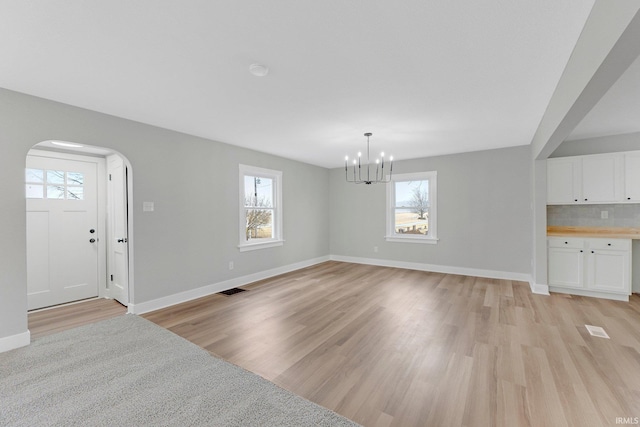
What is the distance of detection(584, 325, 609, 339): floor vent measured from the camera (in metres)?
2.81

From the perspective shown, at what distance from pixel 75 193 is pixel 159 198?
155 centimetres

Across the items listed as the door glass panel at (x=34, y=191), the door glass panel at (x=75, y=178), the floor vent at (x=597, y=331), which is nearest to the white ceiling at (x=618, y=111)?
the floor vent at (x=597, y=331)

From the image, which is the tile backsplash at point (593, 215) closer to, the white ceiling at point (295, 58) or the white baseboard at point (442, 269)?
the white baseboard at point (442, 269)

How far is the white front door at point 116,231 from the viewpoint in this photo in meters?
3.98

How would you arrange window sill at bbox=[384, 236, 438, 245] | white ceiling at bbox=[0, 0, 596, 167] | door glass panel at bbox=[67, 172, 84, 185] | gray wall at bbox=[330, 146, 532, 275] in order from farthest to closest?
window sill at bbox=[384, 236, 438, 245]
gray wall at bbox=[330, 146, 532, 275]
door glass panel at bbox=[67, 172, 84, 185]
white ceiling at bbox=[0, 0, 596, 167]

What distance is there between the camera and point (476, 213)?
5.35 metres

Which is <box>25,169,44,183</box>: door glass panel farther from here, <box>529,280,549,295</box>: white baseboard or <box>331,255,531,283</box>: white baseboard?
<box>529,280,549,295</box>: white baseboard

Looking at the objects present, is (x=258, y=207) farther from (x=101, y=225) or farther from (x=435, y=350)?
(x=435, y=350)

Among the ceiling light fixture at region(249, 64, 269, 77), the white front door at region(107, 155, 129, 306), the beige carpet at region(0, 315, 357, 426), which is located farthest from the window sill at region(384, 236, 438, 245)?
the white front door at region(107, 155, 129, 306)

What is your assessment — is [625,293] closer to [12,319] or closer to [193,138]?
[193,138]

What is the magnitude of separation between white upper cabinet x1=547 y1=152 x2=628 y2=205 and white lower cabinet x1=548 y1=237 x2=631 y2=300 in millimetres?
657

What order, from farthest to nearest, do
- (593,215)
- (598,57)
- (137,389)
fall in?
(593,215) < (137,389) < (598,57)

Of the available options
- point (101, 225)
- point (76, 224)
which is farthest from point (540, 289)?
point (76, 224)

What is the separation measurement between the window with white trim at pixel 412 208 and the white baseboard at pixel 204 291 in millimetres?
2505
